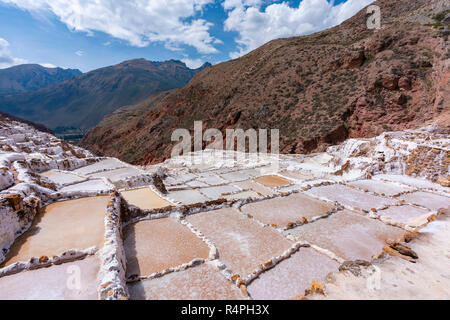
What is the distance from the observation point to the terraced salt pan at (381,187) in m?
9.70

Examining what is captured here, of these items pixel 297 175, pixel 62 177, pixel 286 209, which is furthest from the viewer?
pixel 297 175

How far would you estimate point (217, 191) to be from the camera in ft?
38.7

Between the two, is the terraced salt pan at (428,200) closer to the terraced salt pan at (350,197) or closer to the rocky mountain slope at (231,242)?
the rocky mountain slope at (231,242)

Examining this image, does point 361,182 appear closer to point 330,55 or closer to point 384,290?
point 384,290

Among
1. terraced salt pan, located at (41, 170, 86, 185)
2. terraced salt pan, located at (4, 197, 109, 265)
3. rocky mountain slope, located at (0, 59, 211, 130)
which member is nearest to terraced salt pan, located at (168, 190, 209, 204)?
terraced salt pan, located at (4, 197, 109, 265)

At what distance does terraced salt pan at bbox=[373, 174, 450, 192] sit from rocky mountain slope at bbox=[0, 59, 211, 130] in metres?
146

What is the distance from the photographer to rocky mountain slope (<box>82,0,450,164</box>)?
24.5 meters

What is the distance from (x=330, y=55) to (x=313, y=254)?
118ft

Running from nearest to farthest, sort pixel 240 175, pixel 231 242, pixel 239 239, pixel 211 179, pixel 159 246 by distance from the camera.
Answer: pixel 159 246 < pixel 231 242 < pixel 239 239 < pixel 211 179 < pixel 240 175

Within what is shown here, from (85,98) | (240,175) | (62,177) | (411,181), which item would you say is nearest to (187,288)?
(62,177)

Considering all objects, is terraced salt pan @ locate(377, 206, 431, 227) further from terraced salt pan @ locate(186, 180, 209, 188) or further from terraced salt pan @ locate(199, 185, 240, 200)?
terraced salt pan @ locate(186, 180, 209, 188)

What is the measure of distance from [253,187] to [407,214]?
6850mm

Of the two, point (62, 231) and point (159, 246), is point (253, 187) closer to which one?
point (159, 246)

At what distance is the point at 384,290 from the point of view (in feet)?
12.2
